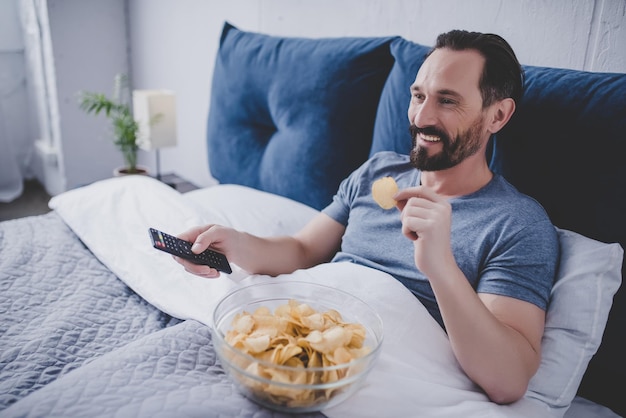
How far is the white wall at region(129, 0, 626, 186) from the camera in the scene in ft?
3.62

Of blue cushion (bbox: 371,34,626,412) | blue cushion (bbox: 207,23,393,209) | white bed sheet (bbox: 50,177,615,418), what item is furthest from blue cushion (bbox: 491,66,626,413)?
blue cushion (bbox: 207,23,393,209)

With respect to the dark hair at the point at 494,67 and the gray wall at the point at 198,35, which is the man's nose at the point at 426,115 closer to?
the dark hair at the point at 494,67

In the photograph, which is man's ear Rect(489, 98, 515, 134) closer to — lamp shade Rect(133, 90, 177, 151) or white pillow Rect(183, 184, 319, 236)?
white pillow Rect(183, 184, 319, 236)

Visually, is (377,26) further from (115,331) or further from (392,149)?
(115,331)

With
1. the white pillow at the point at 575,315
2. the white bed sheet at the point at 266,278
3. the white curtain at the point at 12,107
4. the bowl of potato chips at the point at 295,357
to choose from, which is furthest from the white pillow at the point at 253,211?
the white curtain at the point at 12,107

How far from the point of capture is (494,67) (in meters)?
0.97

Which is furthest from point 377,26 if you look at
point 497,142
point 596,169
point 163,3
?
point 163,3

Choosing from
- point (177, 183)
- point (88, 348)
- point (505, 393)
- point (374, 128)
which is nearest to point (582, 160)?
point (505, 393)

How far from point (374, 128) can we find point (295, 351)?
806 mm

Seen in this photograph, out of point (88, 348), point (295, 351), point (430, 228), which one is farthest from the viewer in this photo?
point (88, 348)

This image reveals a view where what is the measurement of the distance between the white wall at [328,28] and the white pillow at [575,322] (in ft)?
1.48

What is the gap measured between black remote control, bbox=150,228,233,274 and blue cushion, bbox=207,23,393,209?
0.48 metres

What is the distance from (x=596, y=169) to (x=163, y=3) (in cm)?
220

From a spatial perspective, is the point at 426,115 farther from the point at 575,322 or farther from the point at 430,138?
the point at 575,322
